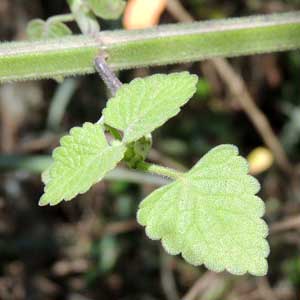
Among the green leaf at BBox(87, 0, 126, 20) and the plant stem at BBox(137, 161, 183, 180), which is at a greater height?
the green leaf at BBox(87, 0, 126, 20)

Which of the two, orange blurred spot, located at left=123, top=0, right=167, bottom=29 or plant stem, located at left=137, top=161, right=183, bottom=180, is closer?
plant stem, located at left=137, top=161, right=183, bottom=180

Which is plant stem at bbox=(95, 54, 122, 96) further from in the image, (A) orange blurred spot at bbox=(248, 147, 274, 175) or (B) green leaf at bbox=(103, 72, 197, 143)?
(A) orange blurred spot at bbox=(248, 147, 274, 175)

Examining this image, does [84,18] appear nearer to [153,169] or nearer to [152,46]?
[152,46]

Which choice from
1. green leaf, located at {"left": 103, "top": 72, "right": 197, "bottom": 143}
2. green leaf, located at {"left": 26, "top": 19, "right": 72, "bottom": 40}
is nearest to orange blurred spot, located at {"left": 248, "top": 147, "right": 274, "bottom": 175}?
green leaf, located at {"left": 26, "top": 19, "right": 72, "bottom": 40}

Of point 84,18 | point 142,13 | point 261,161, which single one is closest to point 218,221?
point 84,18

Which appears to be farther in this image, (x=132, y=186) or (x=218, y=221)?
(x=132, y=186)

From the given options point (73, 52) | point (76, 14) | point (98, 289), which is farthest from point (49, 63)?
point (98, 289)
